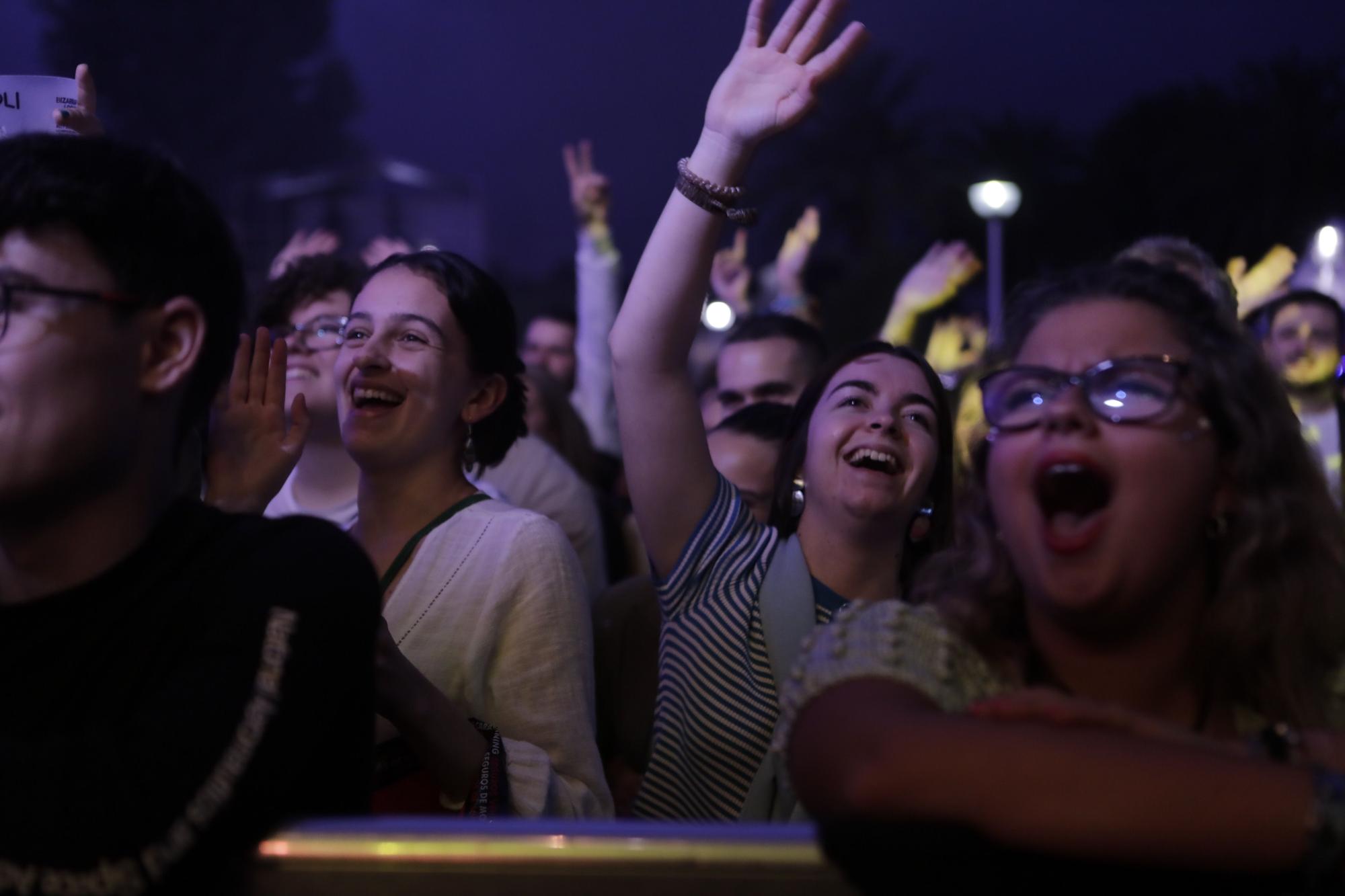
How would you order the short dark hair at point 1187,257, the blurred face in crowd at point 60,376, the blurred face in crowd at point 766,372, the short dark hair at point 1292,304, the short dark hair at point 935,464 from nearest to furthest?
the blurred face in crowd at point 60,376, the short dark hair at point 1187,257, the short dark hair at point 935,464, the blurred face in crowd at point 766,372, the short dark hair at point 1292,304

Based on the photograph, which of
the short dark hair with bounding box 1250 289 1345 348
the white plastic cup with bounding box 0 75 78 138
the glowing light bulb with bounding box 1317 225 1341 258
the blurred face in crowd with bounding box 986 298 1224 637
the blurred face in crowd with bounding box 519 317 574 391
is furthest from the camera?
the glowing light bulb with bounding box 1317 225 1341 258

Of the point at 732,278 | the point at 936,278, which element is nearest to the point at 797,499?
the point at 936,278

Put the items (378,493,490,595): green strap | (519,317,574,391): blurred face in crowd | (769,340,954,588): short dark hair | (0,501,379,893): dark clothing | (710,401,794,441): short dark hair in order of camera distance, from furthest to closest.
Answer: (519,317,574,391): blurred face in crowd
(710,401,794,441): short dark hair
(769,340,954,588): short dark hair
(378,493,490,595): green strap
(0,501,379,893): dark clothing

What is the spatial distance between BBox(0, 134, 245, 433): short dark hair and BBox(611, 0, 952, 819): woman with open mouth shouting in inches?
38.6

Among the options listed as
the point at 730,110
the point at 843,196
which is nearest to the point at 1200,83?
the point at 843,196

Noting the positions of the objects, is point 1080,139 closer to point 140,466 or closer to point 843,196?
point 843,196

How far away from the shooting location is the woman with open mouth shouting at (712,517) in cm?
249

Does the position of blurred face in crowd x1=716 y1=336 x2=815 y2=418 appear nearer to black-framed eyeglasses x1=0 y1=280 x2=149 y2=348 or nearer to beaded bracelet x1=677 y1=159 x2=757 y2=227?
beaded bracelet x1=677 y1=159 x2=757 y2=227

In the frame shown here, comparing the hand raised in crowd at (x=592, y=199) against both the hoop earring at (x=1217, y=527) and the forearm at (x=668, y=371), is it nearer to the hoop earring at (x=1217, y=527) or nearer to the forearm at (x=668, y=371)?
the forearm at (x=668, y=371)

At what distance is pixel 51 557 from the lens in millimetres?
1623

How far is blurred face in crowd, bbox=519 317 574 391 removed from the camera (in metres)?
6.77

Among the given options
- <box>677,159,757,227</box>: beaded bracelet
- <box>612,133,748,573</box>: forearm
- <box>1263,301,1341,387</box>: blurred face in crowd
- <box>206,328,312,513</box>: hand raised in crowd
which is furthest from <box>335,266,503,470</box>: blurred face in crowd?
<box>1263,301,1341,387</box>: blurred face in crowd

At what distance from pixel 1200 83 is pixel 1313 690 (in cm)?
3680

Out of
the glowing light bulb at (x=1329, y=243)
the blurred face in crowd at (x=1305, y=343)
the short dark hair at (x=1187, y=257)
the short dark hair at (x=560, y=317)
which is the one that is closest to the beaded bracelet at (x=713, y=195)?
the short dark hair at (x=1187, y=257)
